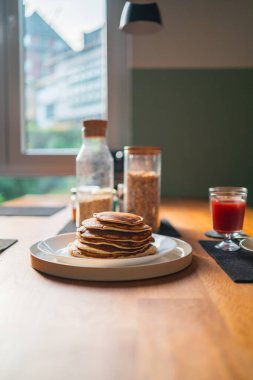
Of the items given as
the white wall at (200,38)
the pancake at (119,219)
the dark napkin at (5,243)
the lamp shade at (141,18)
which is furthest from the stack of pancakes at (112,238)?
the white wall at (200,38)

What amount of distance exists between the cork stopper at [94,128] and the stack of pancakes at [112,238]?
485mm

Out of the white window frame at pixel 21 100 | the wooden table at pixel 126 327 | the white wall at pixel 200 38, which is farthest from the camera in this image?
the white window frame at pixel 21 100

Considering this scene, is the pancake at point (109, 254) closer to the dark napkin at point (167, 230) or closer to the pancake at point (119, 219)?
the pancake at point (119, 219)

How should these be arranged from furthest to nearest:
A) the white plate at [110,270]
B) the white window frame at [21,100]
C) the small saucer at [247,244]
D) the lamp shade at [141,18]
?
the white window frame at [21,100] → the lamp shade at [141,18] → the small saucer at [247,244] → the white plate at [110,270]

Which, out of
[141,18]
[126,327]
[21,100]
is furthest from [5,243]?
[21,100]

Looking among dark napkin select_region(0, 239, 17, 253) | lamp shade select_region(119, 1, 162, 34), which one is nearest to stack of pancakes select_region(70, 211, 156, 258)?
dark napkin select_region(0, 239, 17, 253)

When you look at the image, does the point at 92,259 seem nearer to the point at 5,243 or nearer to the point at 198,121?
the point at 5,243

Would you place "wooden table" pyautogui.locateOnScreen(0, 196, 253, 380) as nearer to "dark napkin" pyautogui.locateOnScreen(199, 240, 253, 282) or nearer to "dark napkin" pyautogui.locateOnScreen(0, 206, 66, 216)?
"dark napkin" pyautogui.locateOnScreen(199, 240, 253, 282)

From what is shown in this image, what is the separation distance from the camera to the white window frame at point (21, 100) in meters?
2.73

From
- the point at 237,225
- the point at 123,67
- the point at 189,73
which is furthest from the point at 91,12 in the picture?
the point at 237,225

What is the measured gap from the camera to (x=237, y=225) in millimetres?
1041

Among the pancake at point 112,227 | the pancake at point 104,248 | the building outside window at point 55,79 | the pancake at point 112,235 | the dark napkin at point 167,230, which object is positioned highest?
the building outside window at point 55,79

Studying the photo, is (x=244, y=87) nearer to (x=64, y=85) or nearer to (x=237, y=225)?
(x=64, y=85)

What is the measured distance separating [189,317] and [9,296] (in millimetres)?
293
